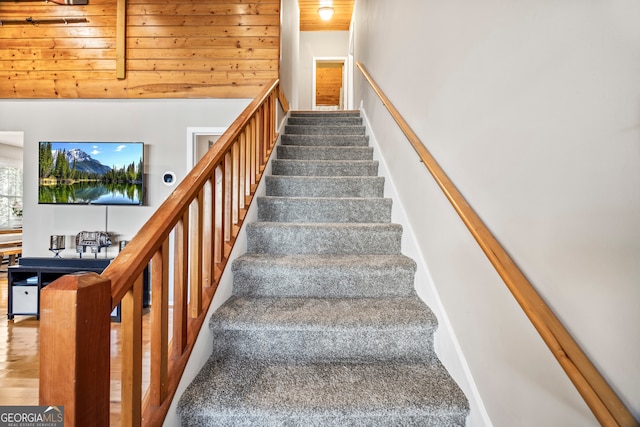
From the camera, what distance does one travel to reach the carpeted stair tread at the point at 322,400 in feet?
3.51

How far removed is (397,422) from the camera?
3.55ft

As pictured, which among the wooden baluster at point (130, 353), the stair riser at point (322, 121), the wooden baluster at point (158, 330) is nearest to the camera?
the wooden baluster at point (130, 353)

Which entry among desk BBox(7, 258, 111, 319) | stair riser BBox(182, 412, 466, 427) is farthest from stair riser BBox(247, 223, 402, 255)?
desk BBox(7, 258, 111, 319)

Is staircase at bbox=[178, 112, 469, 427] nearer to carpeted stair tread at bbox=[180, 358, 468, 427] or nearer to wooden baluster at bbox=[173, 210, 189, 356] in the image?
carpeted stair tread at bbox=[180, 358, 468, 427]

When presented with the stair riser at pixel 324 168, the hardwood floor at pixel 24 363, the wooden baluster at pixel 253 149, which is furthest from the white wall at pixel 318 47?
the hardwood floor at pixel 24 363

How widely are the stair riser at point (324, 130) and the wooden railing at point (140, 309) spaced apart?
1749 millimetres

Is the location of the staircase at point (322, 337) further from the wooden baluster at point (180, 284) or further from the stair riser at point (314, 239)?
the wooden baluster at point (180, 284)

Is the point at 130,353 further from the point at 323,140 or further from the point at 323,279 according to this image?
the point at 323,140

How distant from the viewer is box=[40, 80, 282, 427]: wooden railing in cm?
64

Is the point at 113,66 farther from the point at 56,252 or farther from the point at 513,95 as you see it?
the point at 513,95

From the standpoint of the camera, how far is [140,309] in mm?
921

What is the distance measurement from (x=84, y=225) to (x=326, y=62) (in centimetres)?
598

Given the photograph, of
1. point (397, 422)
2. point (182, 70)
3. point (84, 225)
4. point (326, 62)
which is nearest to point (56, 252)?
point (84, 225)

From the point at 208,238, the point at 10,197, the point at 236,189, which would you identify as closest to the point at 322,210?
the point at 236,189
